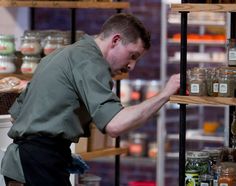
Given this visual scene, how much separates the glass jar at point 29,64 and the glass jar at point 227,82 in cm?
192

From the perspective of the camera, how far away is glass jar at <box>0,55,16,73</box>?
549 centimetres

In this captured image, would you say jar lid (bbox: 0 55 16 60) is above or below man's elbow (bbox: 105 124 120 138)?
above

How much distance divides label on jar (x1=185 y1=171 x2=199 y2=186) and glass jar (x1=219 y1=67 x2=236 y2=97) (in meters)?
0.44

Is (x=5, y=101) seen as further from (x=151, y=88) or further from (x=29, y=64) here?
(x=151, y=88)

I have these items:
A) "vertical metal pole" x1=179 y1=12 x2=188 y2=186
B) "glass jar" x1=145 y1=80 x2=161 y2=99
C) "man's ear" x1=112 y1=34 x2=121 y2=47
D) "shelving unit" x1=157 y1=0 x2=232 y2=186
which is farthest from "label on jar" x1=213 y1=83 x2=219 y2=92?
"glass jar" x1=145 y1=80 x2=161 y2=99

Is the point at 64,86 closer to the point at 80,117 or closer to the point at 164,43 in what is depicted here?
the point at 80,117

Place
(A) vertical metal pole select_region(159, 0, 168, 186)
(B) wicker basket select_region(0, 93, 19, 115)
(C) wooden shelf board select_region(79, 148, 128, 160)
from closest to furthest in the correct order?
(B) wicker basket select_region(0, 93, 19, 115)
(C) wooden shelf board select_region(79, 148, 128, 160)
(A) vertical metal pole select_region(159, 0, 168, 186)

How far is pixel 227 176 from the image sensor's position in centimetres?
391

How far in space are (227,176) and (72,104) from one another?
2.81 ft

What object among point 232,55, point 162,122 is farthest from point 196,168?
point 162,122

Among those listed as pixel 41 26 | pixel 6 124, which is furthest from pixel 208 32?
pixel 6 124

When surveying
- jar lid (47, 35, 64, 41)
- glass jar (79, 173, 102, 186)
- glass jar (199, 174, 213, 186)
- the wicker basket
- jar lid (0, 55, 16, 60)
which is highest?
jar lid (47, 35, 64, 41)

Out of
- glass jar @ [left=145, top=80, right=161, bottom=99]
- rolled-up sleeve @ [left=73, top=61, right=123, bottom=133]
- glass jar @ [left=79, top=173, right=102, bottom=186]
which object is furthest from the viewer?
glass jar @ [left=145, top=80, right=161, bottom=99]

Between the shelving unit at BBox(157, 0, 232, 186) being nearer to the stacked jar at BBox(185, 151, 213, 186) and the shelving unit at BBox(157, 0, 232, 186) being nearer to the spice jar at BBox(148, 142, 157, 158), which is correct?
the spice jar at BBox(148, 142, 157, 158)
